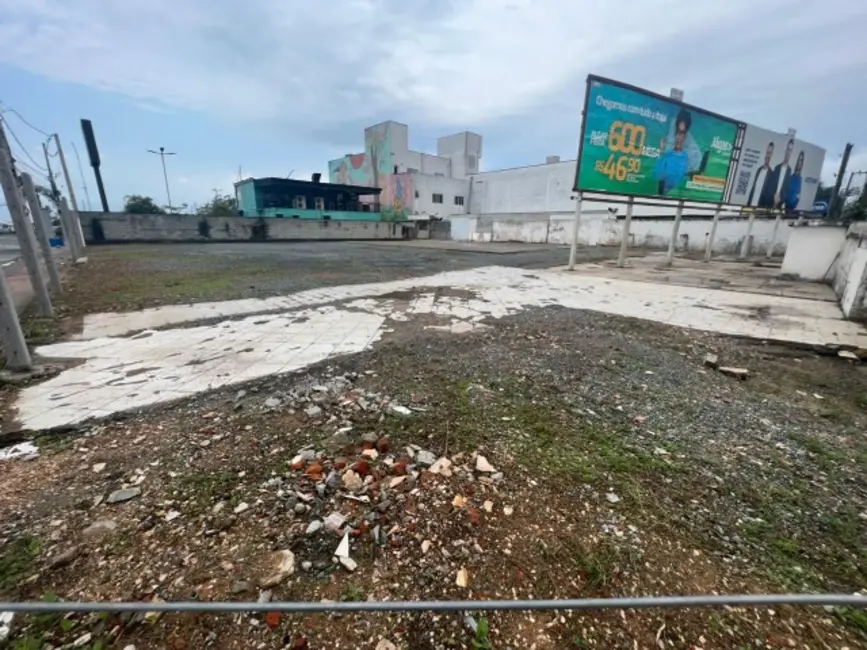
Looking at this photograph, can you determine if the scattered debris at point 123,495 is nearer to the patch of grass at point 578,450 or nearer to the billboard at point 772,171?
the patch of grass at point 578,450

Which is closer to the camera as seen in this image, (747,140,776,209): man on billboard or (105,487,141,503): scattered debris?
(105,487,141,503): scattered debris

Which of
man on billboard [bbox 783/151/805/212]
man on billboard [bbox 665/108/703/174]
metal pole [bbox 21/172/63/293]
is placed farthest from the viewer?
man on billboard [bbox 783/151/805/212]

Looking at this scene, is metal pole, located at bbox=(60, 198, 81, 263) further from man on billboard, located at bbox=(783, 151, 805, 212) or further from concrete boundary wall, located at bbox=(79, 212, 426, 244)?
man on billboard, located at bbox=(783, 151, 805, 212)

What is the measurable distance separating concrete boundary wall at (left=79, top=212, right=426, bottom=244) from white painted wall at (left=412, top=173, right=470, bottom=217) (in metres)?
9.15

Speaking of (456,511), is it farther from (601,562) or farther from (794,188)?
(794,188)

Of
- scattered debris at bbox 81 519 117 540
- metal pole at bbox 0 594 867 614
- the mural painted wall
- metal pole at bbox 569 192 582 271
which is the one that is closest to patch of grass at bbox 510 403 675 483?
metal pole at bbox 0 594 867 614

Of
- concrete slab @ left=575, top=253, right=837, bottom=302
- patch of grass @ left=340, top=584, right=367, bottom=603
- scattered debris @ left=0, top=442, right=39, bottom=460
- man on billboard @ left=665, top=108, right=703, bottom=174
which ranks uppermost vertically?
man on billboard @ left=665, top=108, right=703, bottom=174

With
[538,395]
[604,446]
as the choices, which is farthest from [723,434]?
[538,395]

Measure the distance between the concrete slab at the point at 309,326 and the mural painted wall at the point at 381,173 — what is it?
1147 inches

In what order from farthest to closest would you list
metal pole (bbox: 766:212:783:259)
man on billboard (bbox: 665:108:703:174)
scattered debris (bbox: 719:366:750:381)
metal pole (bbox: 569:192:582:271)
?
1. metal pole (bbox: 766:212:783:259)
2. man on billboard (bbox: 665:108:703:174)
3. metal pole (bbox: 569:192:582:271)
4. scattered debris (bbox: 719:366:750:381)

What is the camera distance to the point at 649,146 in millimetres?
10109

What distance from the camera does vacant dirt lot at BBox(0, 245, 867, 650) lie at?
4.61 ft

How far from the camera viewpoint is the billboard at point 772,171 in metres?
12.5

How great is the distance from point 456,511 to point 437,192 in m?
38.3
